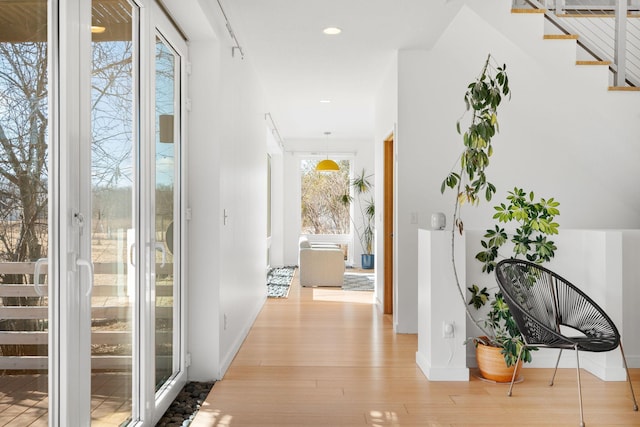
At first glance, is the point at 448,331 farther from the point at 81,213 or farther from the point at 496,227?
the point at 81,213

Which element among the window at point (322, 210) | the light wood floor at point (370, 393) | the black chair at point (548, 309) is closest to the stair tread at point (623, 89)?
the black chair at point (548, 309)

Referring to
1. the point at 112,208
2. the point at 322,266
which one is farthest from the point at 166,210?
the point at 322,266

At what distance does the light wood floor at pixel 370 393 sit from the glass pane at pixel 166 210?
40 centimetres

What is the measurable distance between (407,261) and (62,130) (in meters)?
3.64

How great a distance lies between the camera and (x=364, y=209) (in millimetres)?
10562

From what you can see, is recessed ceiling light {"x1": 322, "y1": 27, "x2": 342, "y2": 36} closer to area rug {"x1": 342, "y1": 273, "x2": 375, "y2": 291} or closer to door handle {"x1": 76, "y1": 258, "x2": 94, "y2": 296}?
door handle {"x1": 76, "y1": 258, "x2": 94, "y2": 296}

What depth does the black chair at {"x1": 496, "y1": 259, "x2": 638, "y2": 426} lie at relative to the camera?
2.88 metres

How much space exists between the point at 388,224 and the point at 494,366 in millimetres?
2614

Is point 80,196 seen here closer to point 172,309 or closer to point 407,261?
point 172,309

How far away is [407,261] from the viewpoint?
15.9 ft

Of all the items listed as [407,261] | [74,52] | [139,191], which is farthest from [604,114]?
[74,52]

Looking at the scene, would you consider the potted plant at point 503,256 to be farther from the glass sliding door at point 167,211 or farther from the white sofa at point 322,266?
the white sofa at point 322,266

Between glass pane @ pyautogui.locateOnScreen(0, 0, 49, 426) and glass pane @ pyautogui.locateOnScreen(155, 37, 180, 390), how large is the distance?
1.11 meters

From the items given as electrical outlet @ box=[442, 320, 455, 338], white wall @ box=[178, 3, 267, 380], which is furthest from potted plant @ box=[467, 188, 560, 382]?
white wall @ box=[178, 3, 267, 380]
